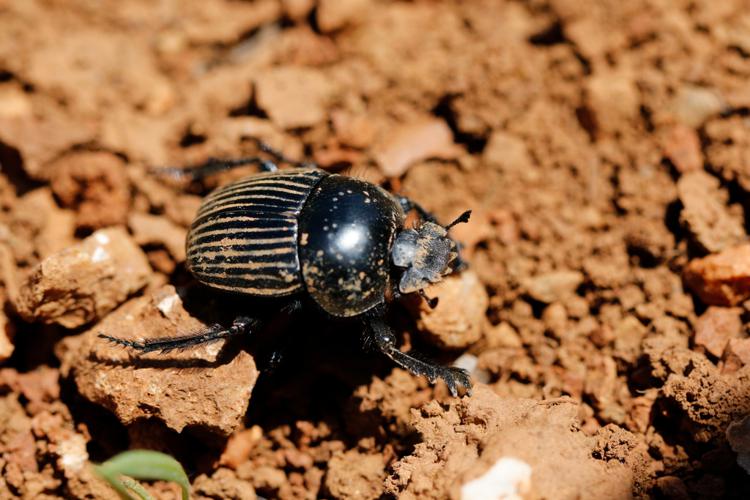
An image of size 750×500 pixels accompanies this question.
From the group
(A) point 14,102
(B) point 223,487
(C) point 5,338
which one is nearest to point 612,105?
(B) point 223,487

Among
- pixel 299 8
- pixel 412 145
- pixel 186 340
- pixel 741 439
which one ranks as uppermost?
pixel 299 8

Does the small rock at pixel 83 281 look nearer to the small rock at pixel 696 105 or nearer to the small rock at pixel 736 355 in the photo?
the small rock at pixel 736 355

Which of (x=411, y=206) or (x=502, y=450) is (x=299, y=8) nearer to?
(x=411, y=206)

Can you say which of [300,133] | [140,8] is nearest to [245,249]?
[300,133]

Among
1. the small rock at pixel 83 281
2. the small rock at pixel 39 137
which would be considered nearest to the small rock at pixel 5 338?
the small rock at pixel 83 281

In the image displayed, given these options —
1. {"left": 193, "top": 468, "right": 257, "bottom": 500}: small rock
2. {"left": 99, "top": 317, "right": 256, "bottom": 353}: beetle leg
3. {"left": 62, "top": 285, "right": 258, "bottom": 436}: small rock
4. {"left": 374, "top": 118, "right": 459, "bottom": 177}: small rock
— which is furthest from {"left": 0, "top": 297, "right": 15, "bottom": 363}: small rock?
{"left": 374, "top": 118, "right": 459, "bottom": 177}: small rock
